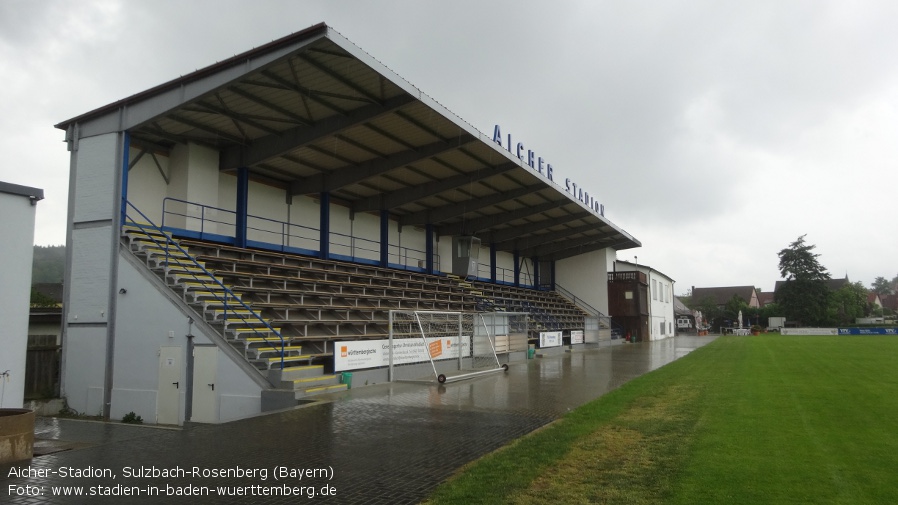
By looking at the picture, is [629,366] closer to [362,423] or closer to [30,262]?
[362,423]

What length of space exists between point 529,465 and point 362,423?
12.5 feet

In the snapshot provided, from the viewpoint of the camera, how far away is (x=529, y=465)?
259 inches

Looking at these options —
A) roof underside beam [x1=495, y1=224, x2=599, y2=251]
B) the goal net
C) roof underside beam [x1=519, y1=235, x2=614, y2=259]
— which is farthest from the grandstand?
roof underside beam [x1=519, y1=235, x2=614, y2=259]

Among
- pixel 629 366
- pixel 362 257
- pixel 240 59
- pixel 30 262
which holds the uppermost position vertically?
pixel 240 59

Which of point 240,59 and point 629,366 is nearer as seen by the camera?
point 240,59

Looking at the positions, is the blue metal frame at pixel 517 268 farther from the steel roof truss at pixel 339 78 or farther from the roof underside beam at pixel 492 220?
the steel roof truss at pixel 339 78

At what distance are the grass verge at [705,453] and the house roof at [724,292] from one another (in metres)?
113

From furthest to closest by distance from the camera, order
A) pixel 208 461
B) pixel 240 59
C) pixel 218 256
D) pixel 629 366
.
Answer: pixel 629 366, pixel 218 256, pixel 240 59, pixel 208 461

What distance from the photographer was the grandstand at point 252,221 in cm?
1334

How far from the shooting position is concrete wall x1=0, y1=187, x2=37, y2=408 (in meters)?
10.0

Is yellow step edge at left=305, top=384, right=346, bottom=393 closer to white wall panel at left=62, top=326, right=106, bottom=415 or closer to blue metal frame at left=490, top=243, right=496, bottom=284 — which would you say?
white wall panel at left=62, top=326, right=106, bottom=415

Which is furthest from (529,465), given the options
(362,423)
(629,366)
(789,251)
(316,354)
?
(789,251)

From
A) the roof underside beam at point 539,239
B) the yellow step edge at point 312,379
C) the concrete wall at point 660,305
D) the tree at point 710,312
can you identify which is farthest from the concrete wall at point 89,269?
the tree at point 710,312

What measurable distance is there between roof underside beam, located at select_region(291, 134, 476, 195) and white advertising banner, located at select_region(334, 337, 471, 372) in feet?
22.1
